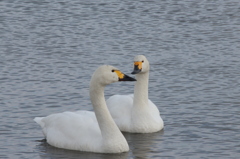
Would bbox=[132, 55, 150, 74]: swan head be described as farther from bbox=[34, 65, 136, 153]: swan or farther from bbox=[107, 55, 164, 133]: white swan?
bbox=[34, 65, 136, 153]: swan

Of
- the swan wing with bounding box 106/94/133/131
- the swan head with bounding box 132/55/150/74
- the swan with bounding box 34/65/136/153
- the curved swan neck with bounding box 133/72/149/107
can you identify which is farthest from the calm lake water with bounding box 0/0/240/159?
the swan head with bounding box 132/55/150/74

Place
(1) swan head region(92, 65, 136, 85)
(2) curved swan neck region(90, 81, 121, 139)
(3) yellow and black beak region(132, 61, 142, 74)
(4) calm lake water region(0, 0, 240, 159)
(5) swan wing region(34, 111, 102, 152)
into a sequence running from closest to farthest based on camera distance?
(1) swan head region(92, 65, 136, 85) < (2) curved swan neck region(90, 81, 121, 139) < (5) swan wing region(34, 111, 102, 152) < (4) calm lake water region(0, 0, 240, 159) < (3) yellow and black beak region(132, 61, 142, 74)

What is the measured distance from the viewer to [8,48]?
20312 millimetres

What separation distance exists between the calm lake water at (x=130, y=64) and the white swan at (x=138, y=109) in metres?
0.25

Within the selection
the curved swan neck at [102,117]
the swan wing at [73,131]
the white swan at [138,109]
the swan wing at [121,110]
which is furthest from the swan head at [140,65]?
the curved swan neck at [102,117]

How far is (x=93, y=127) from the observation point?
12.7 m

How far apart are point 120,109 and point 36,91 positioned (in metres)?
2.51

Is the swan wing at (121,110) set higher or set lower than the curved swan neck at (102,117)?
lower

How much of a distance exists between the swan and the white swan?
1.24 metres

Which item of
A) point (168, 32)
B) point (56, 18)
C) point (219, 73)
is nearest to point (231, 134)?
point (219, 73)

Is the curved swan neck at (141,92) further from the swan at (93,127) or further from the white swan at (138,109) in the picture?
the swan at (93,127)

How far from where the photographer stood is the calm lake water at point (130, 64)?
1326 cm

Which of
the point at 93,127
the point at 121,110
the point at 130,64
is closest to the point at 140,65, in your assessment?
the point at 121,110

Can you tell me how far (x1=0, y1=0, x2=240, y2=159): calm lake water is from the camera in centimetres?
1326
